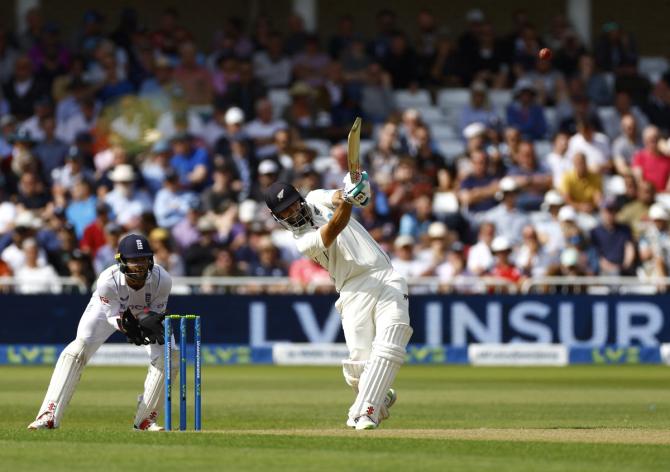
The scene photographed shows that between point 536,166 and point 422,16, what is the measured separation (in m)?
3.75

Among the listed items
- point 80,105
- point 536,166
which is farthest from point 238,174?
point 536,166

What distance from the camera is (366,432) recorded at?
8.95 meters

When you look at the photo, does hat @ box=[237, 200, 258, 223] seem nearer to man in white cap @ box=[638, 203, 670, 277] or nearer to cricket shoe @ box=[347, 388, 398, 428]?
man in white cap @ box=[638, 203, 670, 277]

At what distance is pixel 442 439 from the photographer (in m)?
8.53

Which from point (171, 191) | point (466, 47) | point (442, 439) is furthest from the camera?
point (466, 47)

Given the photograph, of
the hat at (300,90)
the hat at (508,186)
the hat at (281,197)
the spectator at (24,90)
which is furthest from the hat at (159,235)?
the hat at (281,197)

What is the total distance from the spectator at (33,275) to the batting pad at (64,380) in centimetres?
786

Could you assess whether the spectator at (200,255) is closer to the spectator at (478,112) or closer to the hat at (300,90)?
the hat at (300,90)

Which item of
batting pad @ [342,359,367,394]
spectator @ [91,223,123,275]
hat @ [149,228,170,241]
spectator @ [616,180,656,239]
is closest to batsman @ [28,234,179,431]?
batting pad @ [342,359,367,394]

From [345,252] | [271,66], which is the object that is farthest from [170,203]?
[345,252]

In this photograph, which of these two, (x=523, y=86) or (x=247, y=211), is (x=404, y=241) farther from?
(x=523, y=86)

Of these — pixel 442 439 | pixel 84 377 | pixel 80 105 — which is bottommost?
pixel 84 377

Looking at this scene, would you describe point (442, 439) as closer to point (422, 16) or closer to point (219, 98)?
point (219, 98)

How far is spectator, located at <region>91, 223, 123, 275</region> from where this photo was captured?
1736cm
